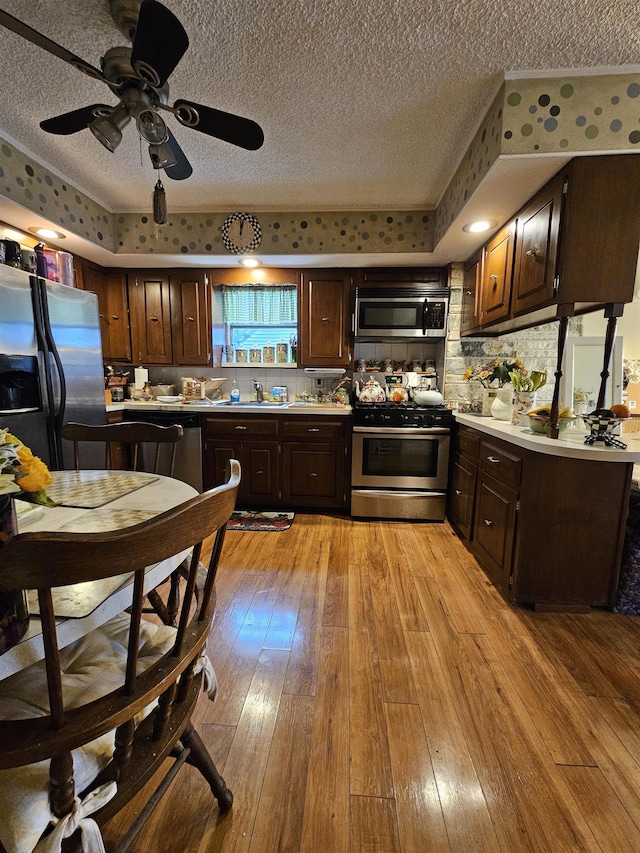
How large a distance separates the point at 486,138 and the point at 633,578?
2314mm

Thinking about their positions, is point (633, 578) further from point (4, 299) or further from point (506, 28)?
point (4, 299)

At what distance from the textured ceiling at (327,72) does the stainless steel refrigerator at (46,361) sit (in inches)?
34.7

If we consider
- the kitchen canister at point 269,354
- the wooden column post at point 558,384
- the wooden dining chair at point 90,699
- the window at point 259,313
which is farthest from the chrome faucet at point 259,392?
the wooden dining chair at point 90,699

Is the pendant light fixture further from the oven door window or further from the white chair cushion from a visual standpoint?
the oven door window

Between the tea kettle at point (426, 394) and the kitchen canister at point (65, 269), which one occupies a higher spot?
the kitchen canister at point (65, 269)

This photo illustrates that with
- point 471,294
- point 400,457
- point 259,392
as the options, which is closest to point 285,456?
point 259,392

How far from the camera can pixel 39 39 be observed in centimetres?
107

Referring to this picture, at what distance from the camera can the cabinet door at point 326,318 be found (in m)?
3.29

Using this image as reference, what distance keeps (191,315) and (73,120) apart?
202 cm

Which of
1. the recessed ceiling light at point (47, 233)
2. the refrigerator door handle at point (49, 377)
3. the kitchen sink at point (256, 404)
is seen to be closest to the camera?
the refrigerator door handle at point (49, 377)

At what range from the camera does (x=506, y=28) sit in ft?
4.55

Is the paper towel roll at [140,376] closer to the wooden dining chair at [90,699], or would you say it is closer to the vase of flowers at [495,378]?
the vase of flowers at [495,378]

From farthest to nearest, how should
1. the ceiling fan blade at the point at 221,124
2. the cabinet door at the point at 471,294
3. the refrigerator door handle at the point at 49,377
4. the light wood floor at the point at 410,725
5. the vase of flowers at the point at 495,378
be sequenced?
the cabinet door at the point at 471,294
the vase of flowers at the point at 495,378
the refrigerator door handle at the point at 49,377
the ceiling fan blade at the point at 221,124
the light wood floor at the point at 410,725

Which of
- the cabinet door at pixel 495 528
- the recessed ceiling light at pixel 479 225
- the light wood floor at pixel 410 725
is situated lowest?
the light wood floor at pixel 410 725
